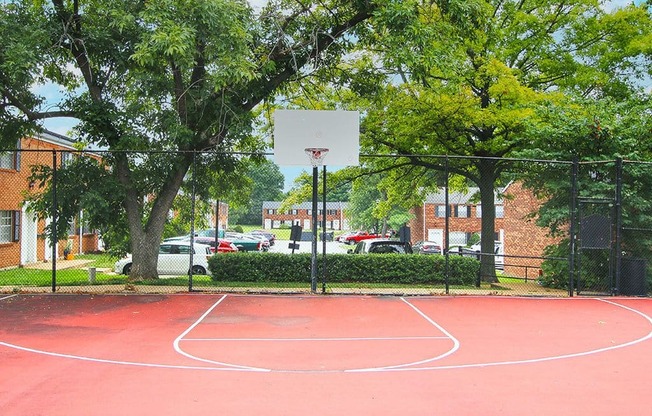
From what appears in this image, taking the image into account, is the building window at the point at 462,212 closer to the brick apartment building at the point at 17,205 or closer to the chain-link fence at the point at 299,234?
the chain-link fence at the point at 299,234

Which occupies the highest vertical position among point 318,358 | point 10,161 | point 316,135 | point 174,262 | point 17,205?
point 10,161

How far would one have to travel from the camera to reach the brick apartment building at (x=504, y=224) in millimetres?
29344

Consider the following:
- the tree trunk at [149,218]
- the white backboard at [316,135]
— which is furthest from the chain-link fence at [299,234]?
the white backboard at [316,135]

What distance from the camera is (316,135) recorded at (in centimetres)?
1559

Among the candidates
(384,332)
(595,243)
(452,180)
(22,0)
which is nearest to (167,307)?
(384,332)

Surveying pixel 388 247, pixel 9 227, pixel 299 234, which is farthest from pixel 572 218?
pixel 9 227

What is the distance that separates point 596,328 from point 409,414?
638 cm

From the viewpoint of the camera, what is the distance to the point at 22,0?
1548 cm

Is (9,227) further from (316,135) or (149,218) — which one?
(316,135)

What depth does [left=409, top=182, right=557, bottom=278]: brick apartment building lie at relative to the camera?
29344 millimetres

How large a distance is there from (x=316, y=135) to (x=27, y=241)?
1651 centimetres

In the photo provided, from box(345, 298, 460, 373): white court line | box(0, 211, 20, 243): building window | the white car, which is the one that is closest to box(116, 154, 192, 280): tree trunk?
the white car

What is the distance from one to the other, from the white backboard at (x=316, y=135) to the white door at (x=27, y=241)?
593 inches

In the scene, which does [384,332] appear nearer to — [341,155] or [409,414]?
[409,414]
